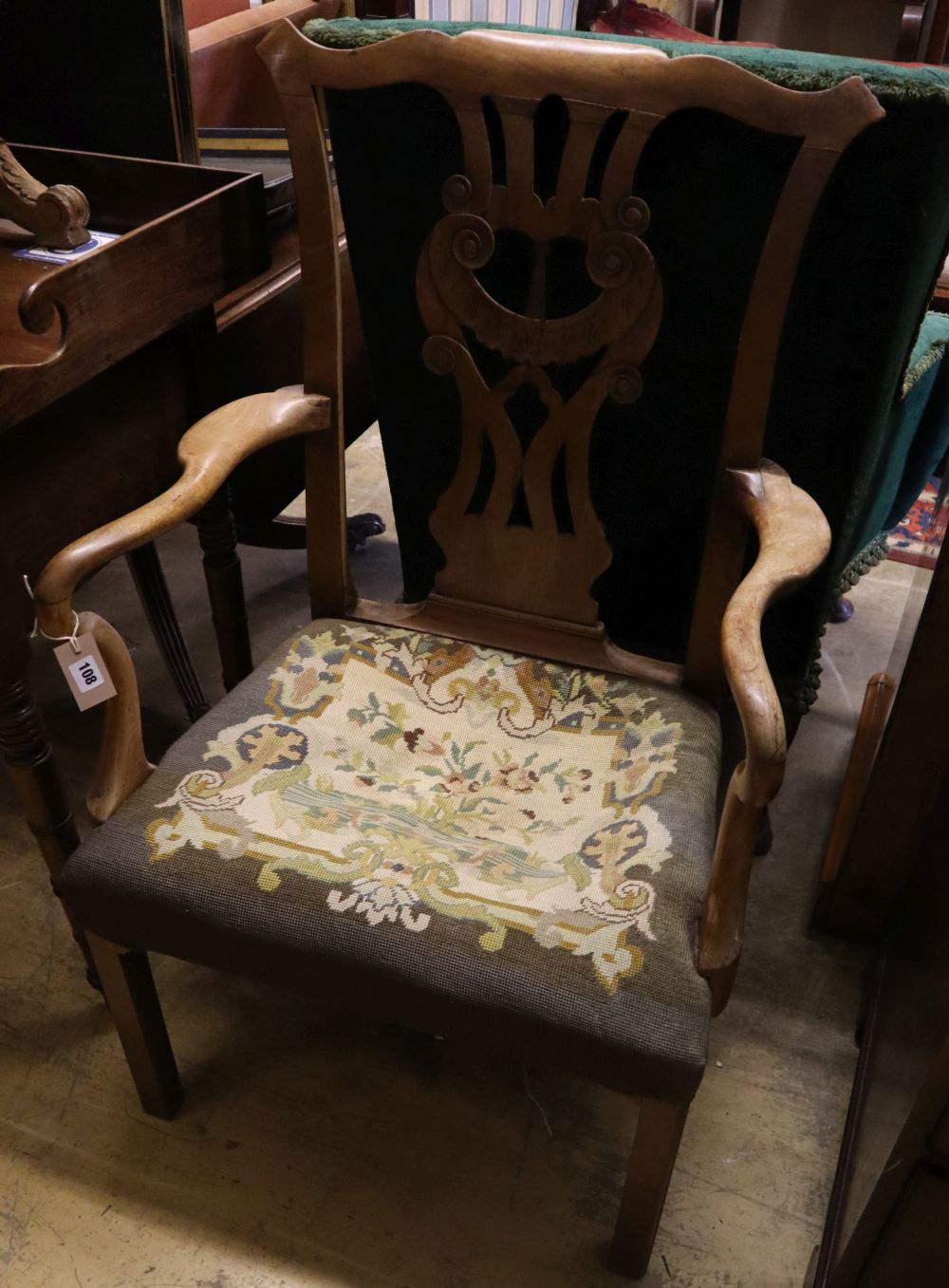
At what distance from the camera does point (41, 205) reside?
1.18 metres

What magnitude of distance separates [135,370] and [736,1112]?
42.8 inches

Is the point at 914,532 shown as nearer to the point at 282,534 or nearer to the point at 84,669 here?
the point at 282,534

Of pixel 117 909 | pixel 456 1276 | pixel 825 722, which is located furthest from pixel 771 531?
pixel 825 722

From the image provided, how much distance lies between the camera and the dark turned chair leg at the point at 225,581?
1388 millimetres

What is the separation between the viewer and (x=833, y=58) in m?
0.98

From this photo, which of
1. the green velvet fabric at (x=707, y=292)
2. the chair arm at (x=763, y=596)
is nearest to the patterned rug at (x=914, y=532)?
the green velvet fabric at (x=707, y=292)

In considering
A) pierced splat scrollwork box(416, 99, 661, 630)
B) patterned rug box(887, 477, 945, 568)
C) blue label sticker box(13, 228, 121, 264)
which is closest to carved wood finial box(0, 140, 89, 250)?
blue label sticker box(13, 228, 121, 264)

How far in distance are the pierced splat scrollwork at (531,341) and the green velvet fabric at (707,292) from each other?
0.08 metres

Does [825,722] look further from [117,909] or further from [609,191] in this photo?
[117,909]

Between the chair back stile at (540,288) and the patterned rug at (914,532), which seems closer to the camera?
the chair back stile at (540,288)

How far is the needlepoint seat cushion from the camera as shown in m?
0.83

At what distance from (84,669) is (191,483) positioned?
19cm

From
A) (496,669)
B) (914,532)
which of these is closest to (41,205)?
(496,669)

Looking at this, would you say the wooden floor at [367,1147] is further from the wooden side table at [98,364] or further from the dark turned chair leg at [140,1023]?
the wooden side table at [98,364]
